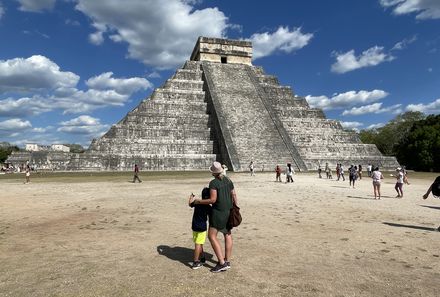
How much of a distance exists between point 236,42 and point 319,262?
37.7 m

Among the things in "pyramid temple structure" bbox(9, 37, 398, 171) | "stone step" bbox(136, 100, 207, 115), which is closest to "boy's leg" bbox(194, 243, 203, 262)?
"pyramid temple structure" bbox(9, 37, 398, 171)

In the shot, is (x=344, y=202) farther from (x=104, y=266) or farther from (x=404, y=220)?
(x=104, y=266)

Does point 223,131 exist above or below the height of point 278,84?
below

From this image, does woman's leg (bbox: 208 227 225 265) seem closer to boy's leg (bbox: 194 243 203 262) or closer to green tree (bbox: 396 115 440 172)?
boy's leg (bbox: 194 243 203 262)

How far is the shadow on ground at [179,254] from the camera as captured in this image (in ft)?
16.9

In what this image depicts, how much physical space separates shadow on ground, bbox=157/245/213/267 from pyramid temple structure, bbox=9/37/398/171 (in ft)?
62.3

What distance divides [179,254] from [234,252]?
0.85 m

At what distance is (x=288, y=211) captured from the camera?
9.30 meters

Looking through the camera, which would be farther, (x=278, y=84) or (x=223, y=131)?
(x=278, y=84)

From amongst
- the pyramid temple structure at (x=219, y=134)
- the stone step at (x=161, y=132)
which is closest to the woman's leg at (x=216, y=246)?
the pyramid temple structure at (x=219, y=134)

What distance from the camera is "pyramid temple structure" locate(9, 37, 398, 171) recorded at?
26344mm

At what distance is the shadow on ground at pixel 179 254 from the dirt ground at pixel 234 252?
2 centimetres

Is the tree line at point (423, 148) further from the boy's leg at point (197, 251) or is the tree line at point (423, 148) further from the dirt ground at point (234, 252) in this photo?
the boy's leg at point (197, 251)

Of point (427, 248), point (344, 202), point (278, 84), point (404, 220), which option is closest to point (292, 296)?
point (427, 248)
